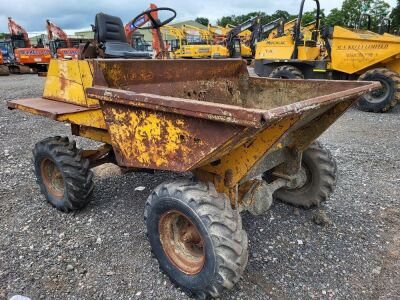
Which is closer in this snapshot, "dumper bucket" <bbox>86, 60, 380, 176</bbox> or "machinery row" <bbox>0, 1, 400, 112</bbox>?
"dumper bucket" <bbox>86, 60, 380, 176</bbox>

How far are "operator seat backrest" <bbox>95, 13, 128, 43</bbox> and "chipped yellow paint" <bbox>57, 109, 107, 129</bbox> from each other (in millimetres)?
2217

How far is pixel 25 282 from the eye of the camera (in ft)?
8.07

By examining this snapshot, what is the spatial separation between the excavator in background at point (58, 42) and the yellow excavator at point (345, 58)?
10.2 metres

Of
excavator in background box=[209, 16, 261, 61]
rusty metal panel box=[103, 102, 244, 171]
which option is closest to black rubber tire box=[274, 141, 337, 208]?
rusty metal panel box=[103, 102, 244, 171]

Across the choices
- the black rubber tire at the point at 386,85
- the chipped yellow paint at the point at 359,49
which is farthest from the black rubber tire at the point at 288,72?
the black rubber tire at the point at 386,85

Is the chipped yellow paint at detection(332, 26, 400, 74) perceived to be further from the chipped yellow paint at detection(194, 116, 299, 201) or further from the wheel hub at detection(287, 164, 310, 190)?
the chipped yellow paint at detection(194, 116, 299, 201)

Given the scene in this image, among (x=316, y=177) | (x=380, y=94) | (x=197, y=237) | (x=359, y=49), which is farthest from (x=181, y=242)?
(x=359, y=49)

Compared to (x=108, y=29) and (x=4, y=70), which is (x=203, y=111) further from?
(x=4, y=70)

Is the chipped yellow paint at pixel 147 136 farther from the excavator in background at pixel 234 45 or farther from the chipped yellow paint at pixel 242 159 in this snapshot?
the excavator in background at pixel 234 45

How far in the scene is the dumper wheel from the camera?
2.03 metres

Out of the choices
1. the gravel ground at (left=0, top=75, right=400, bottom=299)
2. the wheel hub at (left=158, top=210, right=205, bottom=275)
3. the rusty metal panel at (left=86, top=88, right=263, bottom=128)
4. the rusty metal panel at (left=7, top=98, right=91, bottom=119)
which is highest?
the rusty metal panel at (left=86, top=88, right=263, bottom=128)

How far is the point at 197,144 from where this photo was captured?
1.94 meters

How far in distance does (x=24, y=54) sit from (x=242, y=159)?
60.1 feet

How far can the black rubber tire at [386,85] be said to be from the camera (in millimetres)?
7039
